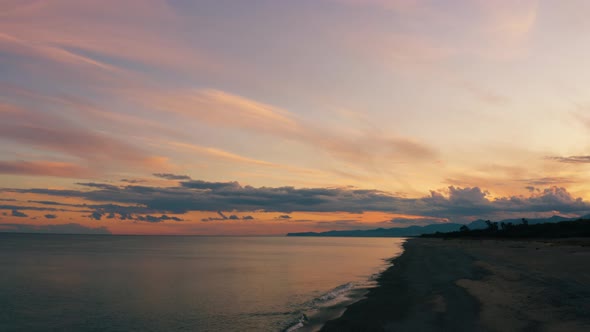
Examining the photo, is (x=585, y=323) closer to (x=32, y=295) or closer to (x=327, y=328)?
(x=327, y=328)

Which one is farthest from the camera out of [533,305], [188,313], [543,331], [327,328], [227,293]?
[227,293]

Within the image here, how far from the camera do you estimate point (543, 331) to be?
49.1ft

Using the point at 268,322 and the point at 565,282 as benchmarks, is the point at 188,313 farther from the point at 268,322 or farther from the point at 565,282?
the point at 565,282

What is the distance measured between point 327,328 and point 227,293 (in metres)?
15.8

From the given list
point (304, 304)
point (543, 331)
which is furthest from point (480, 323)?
point (304, 304)

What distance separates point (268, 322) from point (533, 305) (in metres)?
13.1

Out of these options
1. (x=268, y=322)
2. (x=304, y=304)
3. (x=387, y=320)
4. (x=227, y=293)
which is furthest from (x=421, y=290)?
(x=227, y=293)

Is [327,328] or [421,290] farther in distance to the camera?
[421,290]

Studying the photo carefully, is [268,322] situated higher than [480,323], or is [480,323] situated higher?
[480,323]

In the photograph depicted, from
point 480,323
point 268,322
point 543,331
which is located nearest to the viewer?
point 543,331

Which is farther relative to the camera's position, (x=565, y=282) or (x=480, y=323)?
(x=565, y=282)

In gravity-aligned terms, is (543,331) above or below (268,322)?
above

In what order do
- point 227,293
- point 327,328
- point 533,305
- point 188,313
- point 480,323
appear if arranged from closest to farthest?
1. point 480,323
2. point 327,328
3. point 533,305
4. point 188,313
5. point 227,293

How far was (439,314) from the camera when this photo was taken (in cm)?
1919
